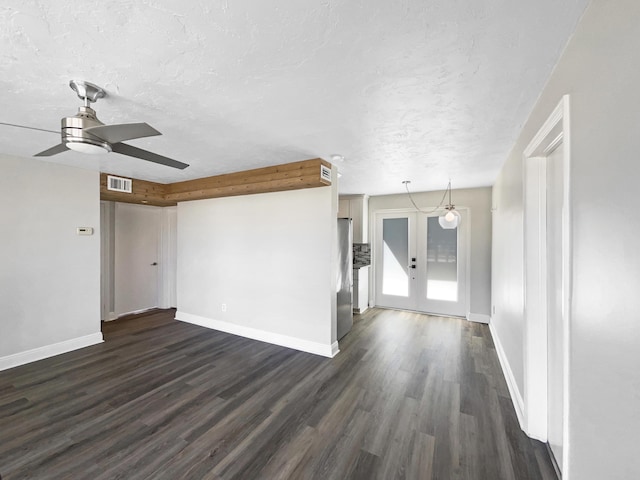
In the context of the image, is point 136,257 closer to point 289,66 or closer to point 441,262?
point 289,66

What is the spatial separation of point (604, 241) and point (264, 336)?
3.75m

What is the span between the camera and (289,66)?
4.69ft

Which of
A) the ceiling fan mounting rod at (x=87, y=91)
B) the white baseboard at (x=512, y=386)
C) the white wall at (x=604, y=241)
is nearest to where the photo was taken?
the white wall at (x=604, y=241)

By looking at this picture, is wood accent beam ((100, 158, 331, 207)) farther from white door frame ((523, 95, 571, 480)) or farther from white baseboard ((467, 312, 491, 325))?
white baseboard ((467, 312, 491, 325))

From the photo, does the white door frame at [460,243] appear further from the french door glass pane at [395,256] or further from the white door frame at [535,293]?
the white door frame at [535,293]

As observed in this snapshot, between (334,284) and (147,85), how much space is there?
2.70 m

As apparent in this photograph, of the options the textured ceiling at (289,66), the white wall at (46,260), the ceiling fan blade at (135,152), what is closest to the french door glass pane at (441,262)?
the textured ceiling at (289,66)

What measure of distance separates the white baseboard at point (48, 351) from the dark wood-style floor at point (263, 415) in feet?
0.52

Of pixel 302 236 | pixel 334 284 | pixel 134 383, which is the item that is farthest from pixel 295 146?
pixel 134 383

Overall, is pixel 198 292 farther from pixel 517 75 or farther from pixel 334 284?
pixel 517 75

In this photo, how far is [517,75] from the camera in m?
1.48

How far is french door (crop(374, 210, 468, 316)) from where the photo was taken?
15.9 feet

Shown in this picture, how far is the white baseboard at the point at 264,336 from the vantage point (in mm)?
3342

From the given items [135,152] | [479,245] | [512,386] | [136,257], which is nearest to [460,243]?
[479,245]
